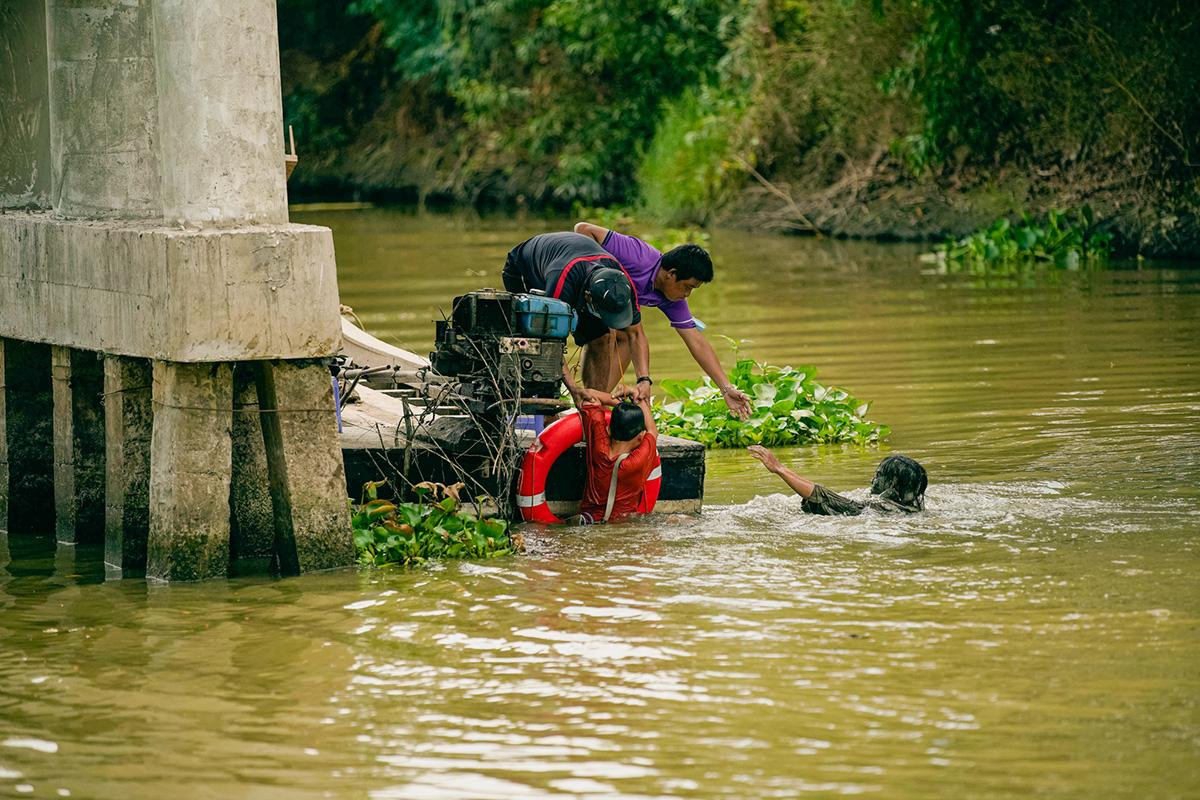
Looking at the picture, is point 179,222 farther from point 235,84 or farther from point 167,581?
point 167,581

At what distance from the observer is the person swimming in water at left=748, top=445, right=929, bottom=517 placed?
971 cm

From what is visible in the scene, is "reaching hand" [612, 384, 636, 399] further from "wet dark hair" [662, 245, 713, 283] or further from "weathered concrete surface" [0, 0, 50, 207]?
"weathered concrete surface" [0, 0, 50, 207]

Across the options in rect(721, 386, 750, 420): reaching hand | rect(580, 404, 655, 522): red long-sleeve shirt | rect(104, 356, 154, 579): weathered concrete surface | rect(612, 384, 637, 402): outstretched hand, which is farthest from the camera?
rect(721, 386, 750, 420): reaching hand

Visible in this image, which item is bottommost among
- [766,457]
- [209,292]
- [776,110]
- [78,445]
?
[766,457]

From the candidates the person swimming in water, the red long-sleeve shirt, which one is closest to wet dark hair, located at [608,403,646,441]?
the red long-sleeve shirt

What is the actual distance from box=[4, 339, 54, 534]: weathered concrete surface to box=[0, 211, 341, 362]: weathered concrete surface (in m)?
Answer: 1.37

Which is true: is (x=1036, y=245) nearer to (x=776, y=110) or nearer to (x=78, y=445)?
(x=776, y=110)

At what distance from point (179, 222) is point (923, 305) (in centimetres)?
1224

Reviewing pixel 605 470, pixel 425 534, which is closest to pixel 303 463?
pixel 425 534

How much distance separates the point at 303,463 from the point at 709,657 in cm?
247

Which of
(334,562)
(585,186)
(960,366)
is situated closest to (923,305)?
(960,366)

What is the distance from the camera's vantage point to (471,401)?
9.77m

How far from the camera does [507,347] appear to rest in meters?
9.59

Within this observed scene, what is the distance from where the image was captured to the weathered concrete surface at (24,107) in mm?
10641
